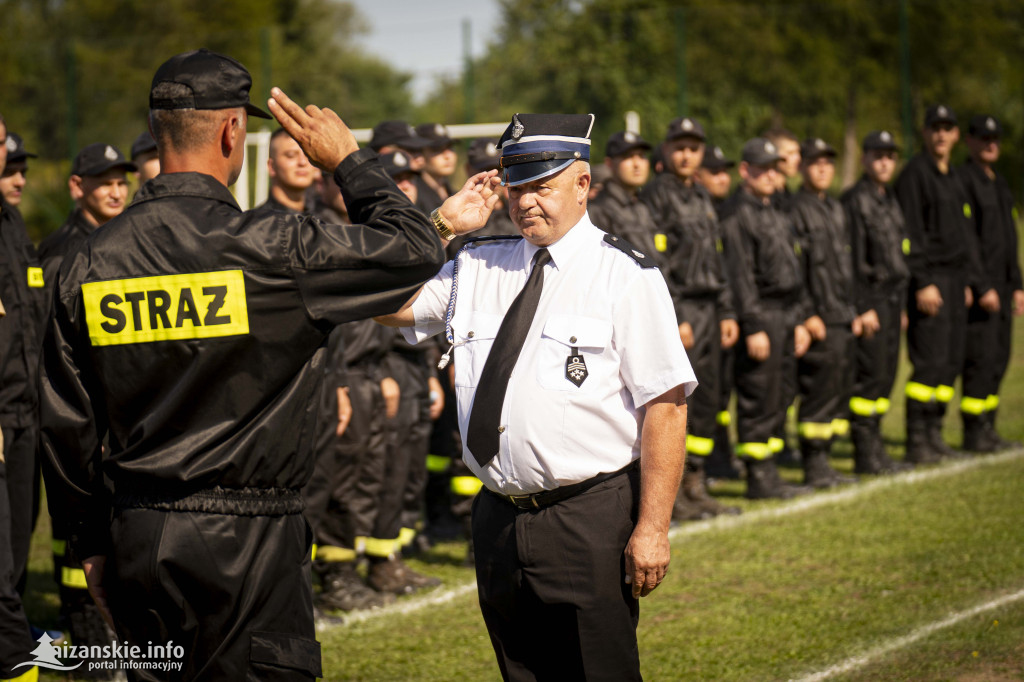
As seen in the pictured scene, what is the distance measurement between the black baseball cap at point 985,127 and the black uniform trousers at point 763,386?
10.3 feet

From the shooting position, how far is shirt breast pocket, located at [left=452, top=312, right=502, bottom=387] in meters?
3.52

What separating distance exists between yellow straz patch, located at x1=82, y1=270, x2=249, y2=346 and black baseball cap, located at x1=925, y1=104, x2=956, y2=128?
29.6 ft

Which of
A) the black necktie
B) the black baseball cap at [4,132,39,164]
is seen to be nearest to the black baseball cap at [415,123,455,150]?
the black baseball cap at [4,132,39,164]

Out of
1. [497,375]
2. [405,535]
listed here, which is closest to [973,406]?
[405,535]

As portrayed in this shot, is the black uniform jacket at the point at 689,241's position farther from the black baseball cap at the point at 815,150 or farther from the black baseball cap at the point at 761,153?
the black baseball cap at the point at 815,150

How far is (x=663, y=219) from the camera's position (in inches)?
346

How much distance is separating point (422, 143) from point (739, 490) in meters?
4.05

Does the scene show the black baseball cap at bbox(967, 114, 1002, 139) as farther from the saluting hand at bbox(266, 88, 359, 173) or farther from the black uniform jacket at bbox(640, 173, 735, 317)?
the saluting hand at bbox(266, 88, 359, 173)

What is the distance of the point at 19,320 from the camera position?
5676 millimetres

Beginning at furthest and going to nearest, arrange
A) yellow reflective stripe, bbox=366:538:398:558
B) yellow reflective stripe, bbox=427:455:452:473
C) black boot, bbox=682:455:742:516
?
1. yellow reflective stripe, bbox=427:455:452:473
2. black boot, bbox=682:455:742:516
3. yellow reflective stripe, bbox=366:538:398:558

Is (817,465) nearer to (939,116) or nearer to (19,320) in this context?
(939,116)

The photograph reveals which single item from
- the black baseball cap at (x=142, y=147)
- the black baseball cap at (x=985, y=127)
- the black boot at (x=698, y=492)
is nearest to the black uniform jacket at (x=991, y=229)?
the black baseball cap at (x=985, y=127)

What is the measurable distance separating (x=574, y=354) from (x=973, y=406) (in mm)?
8049

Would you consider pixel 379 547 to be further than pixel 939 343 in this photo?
No
